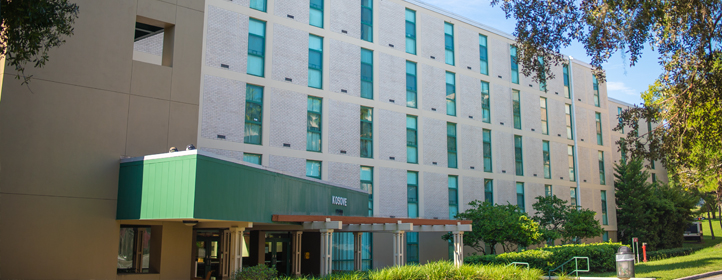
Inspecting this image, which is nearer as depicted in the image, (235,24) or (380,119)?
(235,24)

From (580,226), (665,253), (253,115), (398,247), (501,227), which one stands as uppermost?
(253,115)

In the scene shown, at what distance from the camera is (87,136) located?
19312 mm

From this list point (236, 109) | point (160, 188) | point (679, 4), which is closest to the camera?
point (679, 4)

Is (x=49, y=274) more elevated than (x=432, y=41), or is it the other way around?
(x=432, y=41)

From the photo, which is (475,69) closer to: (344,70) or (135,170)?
(344,70)

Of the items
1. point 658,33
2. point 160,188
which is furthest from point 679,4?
point 160,188

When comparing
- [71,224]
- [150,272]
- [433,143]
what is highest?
[433,143]

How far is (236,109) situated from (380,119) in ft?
31.6

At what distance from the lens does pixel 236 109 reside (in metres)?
28.6

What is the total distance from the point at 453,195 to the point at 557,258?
11471 mm

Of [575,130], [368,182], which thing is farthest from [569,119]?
[368,182]

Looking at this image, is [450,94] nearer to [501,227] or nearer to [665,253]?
[501,227]

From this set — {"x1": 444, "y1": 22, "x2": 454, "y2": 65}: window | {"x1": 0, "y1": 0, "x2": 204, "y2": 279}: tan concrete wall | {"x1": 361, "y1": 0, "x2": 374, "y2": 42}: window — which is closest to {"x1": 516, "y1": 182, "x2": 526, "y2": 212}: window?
{"x1": 444, "y1": 22, "x2": 454, "y2": 65}: window

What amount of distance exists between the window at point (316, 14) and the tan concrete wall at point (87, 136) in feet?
37.6
